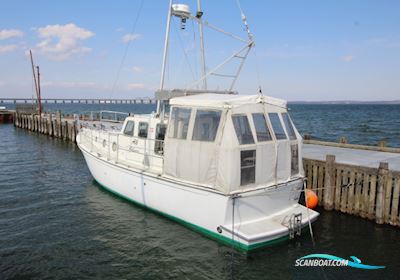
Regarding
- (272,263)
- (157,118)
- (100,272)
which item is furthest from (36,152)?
(272,263)

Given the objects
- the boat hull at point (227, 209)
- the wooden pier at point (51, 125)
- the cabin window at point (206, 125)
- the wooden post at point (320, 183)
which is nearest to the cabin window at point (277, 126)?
the boat hull at point (227, 209)

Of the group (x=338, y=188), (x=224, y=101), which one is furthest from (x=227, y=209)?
(x=338, y=188)

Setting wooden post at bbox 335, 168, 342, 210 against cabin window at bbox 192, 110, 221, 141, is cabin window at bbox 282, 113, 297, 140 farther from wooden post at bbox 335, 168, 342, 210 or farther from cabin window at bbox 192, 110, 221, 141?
wooden post at bbox 335, 168, 342, 210

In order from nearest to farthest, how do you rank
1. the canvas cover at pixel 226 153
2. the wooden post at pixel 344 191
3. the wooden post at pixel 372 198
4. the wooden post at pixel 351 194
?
the canvas cover at pixel 226 153 → the wooden post at pixel 372 198 → the wooden post at pixel 351 194 → the wooden post at pixel 344 191

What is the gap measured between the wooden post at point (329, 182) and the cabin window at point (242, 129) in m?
4.27

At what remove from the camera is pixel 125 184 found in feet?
41.3

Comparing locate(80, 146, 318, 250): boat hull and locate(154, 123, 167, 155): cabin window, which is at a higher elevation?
locate(154, 123, 167, 155): cabin window

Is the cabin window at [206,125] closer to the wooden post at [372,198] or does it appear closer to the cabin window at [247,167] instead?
the cabin window at [247,167]

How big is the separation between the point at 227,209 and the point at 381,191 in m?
5.35

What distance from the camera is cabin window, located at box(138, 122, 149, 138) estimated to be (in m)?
12.7

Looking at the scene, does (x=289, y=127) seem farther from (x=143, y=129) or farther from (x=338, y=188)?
(x=143, y=129)

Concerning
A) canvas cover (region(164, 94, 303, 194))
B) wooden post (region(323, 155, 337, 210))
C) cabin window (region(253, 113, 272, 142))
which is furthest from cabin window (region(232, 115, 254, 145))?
wooden post (region(323, 155, 337, 210))

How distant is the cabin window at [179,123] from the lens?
973 cm

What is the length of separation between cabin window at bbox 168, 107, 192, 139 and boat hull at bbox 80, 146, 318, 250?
142 cm
